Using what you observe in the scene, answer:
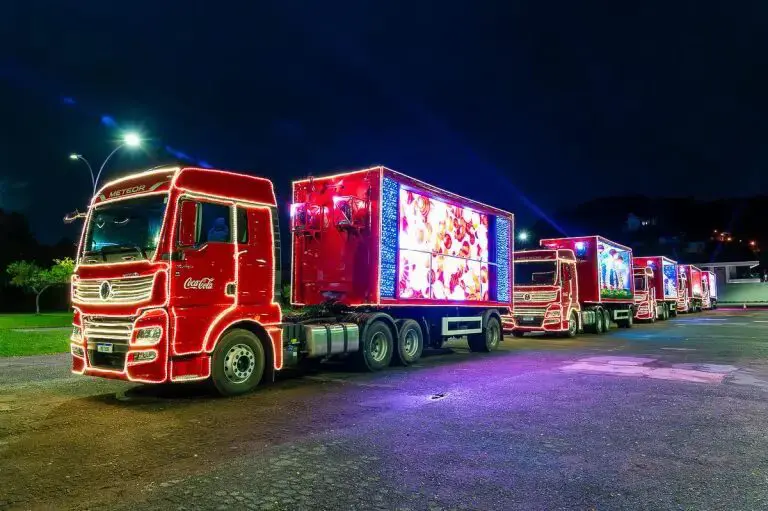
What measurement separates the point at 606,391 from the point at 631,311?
22.5m

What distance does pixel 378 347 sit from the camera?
1134 cm

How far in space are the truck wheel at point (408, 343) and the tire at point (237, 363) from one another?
3.73 meters

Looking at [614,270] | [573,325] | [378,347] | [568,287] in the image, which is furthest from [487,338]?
[614,270]

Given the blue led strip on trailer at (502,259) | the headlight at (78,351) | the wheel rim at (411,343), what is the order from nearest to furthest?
1. the headlight at (78,351)
2. the wheel rim at (411,343)
3. the blue led strip on trailer at (502,259)

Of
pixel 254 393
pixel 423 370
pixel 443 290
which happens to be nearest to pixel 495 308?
pixel 443 290

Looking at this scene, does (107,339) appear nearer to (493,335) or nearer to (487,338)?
(487,338)

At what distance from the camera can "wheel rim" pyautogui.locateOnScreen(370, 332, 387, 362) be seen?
11.2 metres

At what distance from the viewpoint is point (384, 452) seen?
525 cm

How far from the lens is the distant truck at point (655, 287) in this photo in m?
33.3

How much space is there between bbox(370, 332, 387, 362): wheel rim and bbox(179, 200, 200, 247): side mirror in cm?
465

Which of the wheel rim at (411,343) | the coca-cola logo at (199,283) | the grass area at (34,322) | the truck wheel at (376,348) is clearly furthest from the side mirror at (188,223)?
the grass area at (34,322)

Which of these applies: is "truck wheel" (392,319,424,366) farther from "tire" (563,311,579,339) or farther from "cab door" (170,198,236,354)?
"tire" (563,311,579,339)

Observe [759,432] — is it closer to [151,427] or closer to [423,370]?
[423,370]

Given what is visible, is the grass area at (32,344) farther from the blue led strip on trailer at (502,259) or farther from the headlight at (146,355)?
the blue led strip on trailer at (502,259)
